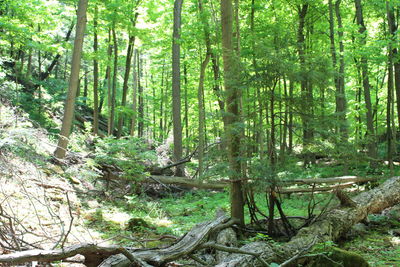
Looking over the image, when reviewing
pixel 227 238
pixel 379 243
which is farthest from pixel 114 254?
A: pixel 379 243

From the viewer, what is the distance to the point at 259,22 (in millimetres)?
13961

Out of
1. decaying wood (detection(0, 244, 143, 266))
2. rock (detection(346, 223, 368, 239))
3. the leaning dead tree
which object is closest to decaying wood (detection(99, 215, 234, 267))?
the leaning dead tree

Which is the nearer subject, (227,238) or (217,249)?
(217,249)

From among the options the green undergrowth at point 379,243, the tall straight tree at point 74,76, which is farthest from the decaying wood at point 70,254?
the tall straight tree at point 74,76

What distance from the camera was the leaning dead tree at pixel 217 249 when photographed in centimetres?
378

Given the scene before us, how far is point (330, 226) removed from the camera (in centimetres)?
629

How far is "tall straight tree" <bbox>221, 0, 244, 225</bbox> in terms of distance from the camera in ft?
19.4

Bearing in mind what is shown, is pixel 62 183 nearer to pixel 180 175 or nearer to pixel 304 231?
pixel 180 175

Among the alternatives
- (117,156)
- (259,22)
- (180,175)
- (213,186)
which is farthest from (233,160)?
(259,22)

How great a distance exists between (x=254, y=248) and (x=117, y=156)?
6.72 metres

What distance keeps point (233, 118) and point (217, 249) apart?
2692mm

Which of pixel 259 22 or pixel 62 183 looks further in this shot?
pixel 259 22

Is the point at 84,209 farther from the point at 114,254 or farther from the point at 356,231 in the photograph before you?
the point at 356,231

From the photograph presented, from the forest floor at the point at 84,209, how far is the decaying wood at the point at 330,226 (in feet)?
1.07
